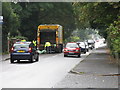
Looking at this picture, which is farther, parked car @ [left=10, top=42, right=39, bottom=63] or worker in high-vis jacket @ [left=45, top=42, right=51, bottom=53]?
worker in high-vis jacket @ [left=45, top=42, right=51, bottom=53]

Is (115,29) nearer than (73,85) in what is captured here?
No

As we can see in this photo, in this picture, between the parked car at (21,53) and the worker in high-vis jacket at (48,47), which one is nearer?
the parked car at (21,53)

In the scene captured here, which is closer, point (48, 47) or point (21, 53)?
point (21, 53)

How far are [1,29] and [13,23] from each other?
9.53 ft

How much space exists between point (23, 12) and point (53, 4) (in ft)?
19.5

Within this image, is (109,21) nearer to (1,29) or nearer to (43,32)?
(1,29)

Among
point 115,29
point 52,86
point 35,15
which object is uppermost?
point 35,15

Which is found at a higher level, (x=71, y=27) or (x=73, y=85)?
(x=71, y=27)

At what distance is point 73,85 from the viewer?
1148 centimetres

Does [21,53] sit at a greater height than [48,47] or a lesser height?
lesser

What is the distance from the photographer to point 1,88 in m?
10.8

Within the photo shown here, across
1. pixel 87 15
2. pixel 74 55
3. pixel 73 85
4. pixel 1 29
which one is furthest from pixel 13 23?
pixel 73 85

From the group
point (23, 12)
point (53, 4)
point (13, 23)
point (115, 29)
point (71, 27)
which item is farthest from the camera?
point (71, 27)

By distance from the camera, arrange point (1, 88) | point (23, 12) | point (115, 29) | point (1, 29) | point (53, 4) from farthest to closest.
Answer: point (53, 4)
point (23, 12)
point (1, 29)
point (115, 29)
point (1, 88)
